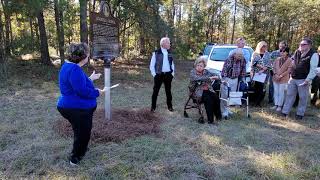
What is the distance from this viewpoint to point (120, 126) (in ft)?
19.2

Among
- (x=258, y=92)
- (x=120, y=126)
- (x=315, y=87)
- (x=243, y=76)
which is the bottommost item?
(x=120, y=126)

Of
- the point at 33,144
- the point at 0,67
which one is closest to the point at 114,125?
the point at 33,144

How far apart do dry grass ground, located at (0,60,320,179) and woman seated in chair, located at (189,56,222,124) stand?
1.23 ft

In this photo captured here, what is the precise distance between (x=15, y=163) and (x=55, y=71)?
32.2ft

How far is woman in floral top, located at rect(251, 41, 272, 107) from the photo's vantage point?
782 cm

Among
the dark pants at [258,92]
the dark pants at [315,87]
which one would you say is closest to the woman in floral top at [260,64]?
the dark pants at [258,92]

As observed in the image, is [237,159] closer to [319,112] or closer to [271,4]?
[319,112]

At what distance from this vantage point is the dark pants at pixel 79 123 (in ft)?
12.9

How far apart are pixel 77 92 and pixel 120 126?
217 centimetres

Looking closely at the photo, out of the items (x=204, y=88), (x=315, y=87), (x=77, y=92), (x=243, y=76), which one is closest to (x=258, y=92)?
(x=243, y=76)

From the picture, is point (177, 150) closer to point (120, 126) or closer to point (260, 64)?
point (120, 126)

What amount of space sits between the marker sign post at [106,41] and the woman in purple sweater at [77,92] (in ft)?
6.27

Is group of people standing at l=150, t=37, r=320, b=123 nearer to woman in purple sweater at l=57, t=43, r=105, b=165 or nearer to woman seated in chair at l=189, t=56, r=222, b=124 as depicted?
woman seated in chair at l=189, t=56, r=222, b=124

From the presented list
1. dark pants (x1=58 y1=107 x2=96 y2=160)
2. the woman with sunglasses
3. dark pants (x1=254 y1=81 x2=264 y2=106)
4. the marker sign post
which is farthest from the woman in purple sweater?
dark pants (x1=254 y1=81 x2=264 y2=106)
